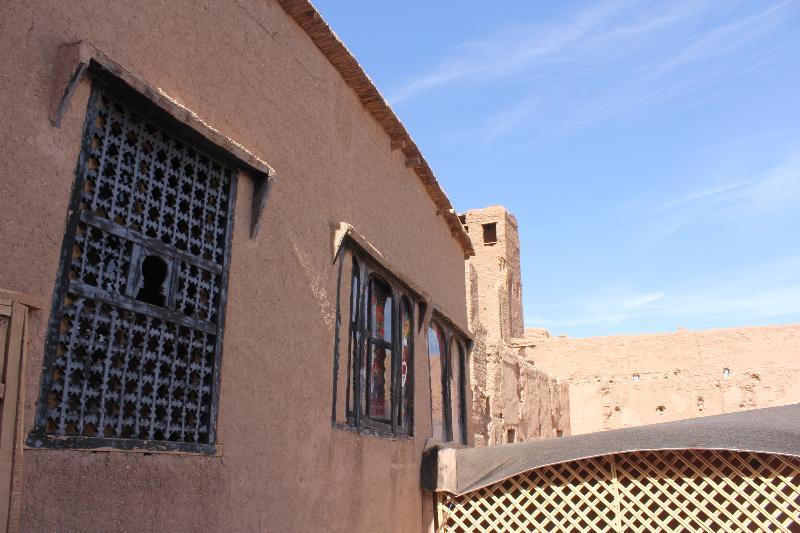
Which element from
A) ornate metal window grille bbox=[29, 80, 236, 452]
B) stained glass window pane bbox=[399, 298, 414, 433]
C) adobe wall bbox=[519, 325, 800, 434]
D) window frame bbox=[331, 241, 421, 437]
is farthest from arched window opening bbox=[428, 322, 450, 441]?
adobe wall bbox=[519, 325, 800, 434]

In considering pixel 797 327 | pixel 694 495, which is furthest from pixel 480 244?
pixel 694 495

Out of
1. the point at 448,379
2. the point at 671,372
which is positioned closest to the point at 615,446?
the point at 448,379

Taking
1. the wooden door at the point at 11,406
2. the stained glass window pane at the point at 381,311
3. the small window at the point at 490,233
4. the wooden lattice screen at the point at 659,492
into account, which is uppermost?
the small window at the point at 490,233

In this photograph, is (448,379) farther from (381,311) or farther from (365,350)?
(365,350)

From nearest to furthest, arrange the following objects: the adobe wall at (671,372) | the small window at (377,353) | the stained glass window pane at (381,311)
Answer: the small window at (377,353), the stained glass window pane at (381,311), the adobe wall at (671,372)

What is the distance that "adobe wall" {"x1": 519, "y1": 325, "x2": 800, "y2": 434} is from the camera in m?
23.2

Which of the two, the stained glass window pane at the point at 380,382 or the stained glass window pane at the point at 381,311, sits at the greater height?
the stained glass window pane at the point at 381,311

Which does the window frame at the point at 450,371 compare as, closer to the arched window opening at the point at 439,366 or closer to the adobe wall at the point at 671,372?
the arched window opening at the point at 439,366

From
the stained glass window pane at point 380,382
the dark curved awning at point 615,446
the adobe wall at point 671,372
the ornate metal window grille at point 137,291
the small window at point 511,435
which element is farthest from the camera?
the adobe wall at point 671,372

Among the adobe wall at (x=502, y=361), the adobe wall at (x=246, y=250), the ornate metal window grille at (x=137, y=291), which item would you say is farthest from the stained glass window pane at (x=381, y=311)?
the adobe wall at (x=502, y=361)

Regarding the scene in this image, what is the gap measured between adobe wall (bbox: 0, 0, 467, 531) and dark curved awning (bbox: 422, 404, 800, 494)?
51 cm

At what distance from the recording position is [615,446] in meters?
6.07

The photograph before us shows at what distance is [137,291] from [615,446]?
15.0ft

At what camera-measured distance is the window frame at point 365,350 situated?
580cm
